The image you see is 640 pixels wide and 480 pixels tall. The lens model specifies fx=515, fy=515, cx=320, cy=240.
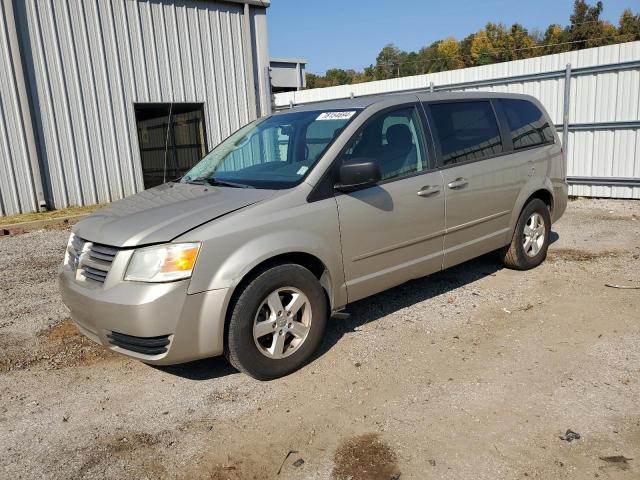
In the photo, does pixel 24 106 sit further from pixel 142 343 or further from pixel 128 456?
pixel 128 456

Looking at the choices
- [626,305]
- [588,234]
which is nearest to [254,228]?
[626,305]

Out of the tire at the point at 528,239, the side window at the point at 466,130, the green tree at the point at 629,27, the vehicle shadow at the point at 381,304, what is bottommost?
the vehicle shadow at the point at 381,304

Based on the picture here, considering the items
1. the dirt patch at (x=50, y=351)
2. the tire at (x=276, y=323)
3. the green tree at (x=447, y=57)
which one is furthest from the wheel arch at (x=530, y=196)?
the green tree at (x=447, y=57)

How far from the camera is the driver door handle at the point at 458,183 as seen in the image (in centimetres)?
436

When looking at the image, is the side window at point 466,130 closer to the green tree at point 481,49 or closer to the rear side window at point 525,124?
the rear side window at point 525,124

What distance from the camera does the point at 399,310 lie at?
4.61 metres

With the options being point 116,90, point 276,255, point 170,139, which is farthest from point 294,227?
point 170,139

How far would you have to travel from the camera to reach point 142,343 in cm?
310

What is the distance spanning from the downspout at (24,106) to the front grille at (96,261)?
7.68 metres

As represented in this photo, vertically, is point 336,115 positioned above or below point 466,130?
above

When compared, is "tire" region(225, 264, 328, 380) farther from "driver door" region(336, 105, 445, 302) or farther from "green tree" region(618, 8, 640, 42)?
"green tree" region(618, 8, 640, 42)

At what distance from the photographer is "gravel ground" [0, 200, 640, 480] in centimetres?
262

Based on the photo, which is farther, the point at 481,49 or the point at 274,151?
the point at 481,49

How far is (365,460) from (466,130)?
316cm
